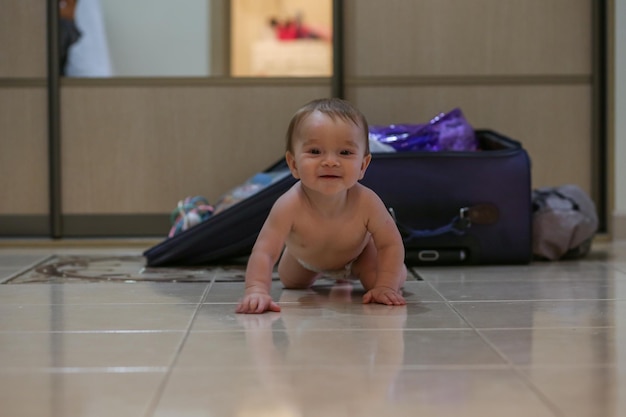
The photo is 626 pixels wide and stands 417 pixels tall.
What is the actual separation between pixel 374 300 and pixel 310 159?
0.31 meters

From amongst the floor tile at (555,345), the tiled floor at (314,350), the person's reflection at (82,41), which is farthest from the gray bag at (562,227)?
the person's reflection at (82,41)

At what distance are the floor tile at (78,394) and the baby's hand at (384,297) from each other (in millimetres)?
677

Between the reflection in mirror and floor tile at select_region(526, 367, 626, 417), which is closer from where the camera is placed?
floor tile at select_region(526, 367, 626, 417)

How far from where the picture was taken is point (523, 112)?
312cm

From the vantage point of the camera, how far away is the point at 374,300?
1.77 m

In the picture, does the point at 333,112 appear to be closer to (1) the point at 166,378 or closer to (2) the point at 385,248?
(2) the point at 385,248

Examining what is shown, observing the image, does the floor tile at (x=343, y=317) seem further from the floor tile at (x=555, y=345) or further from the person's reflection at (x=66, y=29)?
the person's reflection at (x=66, y=29)

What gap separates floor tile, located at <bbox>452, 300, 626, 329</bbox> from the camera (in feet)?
5.05

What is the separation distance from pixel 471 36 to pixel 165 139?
1.13 metres

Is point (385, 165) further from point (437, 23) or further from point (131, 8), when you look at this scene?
point (131, 8)

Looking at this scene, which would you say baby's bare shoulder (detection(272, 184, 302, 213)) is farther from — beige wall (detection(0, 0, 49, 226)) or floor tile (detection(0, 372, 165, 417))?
beige wall (detection(0, 0, 49, 226))

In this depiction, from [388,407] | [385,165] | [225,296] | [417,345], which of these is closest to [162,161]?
[385,165]

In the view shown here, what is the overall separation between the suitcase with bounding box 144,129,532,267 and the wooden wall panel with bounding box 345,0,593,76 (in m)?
0.77

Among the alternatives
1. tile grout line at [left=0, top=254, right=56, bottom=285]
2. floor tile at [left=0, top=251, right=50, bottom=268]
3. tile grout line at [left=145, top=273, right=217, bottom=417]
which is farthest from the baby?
floor tile at [left=0, top=251, right=50, bottom=268]
